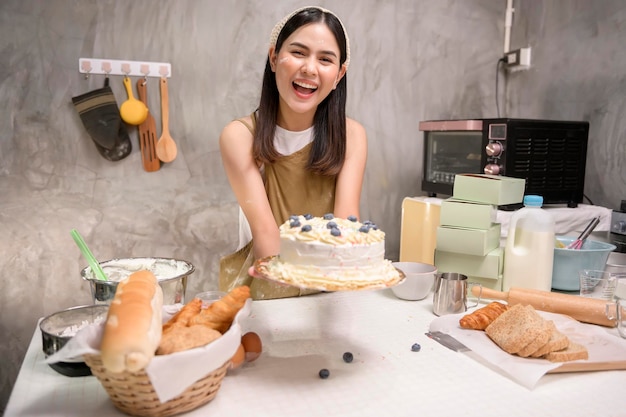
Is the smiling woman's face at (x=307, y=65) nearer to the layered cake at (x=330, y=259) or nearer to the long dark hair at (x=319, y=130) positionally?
the long dark hair at (x=319, y=130)

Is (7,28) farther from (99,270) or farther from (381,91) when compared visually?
(381,91)

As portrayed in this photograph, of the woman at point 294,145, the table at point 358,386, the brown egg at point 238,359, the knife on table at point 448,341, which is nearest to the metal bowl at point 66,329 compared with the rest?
the table at point 358,386

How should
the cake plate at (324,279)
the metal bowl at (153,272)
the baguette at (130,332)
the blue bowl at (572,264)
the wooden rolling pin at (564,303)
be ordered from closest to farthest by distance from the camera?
1. the baguette at (130,332)
2. the cake plate at (324,279)
3. the metal bowl at (153,272)
4. the wooden rolling pin at (564,303)
5. the blue bowl at (572,264)

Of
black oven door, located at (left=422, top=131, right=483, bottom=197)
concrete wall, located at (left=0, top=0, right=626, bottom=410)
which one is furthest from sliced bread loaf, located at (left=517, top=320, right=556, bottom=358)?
concrete wall, located at (left=0, top=0, right=626, bottom=410)

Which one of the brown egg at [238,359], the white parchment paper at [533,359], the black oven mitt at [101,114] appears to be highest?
the black oven mitt at [101,114]

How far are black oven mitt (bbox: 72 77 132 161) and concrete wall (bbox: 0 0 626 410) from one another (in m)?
0.06

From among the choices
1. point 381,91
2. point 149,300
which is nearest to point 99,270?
point 149,300

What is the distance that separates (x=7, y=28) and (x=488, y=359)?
2523mm

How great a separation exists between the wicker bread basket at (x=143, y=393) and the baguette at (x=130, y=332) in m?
0.04

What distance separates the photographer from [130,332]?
2.71 ft

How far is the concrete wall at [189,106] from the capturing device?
2.49 m

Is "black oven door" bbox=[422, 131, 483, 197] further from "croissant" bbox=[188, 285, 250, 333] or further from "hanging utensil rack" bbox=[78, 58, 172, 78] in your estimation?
"croissant" bbox=[188, 285, 250, 333]

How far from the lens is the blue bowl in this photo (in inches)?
67.8

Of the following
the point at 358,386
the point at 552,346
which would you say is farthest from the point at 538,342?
the point at 358,386
